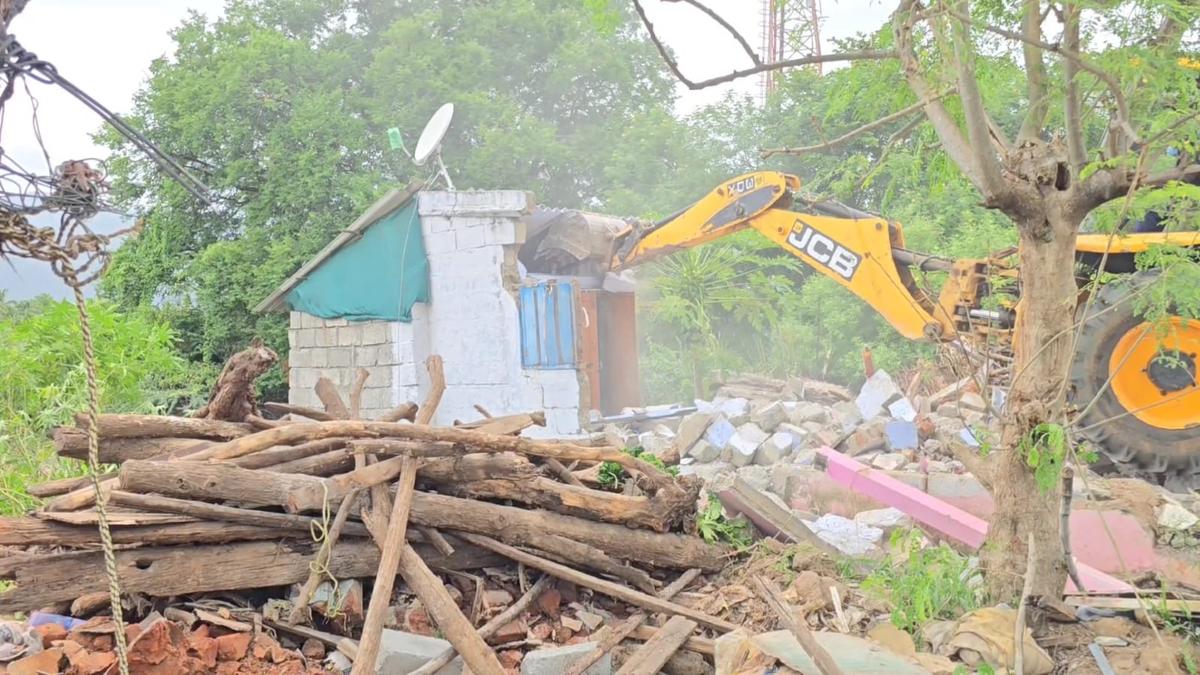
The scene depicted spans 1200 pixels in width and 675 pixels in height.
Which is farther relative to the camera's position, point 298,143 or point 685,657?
point 298,143

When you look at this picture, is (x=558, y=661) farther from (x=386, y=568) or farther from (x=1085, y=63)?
(x=1085, y=63)

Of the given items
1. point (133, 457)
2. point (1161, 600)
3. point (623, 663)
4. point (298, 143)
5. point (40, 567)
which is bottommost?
point (623, 663)

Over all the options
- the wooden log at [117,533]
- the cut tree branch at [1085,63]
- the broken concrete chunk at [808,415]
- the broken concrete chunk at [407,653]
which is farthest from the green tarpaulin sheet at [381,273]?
the cut tree branch at [1085,63]

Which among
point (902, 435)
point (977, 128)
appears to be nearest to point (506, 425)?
point (977, 128)

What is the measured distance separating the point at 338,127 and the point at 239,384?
506 inches

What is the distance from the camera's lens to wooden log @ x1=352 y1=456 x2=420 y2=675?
3.92m

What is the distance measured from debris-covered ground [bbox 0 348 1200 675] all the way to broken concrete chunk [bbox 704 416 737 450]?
4.00 meters

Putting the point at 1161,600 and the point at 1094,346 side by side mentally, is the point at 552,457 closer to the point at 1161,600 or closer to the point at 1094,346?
the point at 1161,600

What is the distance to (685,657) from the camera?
4.36 metres

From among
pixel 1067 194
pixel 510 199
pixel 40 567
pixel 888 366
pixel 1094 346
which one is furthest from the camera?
pixel 888 366

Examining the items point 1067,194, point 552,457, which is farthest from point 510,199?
point 1067,194

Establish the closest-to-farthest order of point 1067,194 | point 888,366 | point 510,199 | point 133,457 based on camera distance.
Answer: point 1067,194 → point 133,457 → point 510,199 → point 888,366

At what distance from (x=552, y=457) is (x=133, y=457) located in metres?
2.08

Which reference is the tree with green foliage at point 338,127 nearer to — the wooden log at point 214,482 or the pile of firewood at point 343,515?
the pile of firewood at point 343,515
